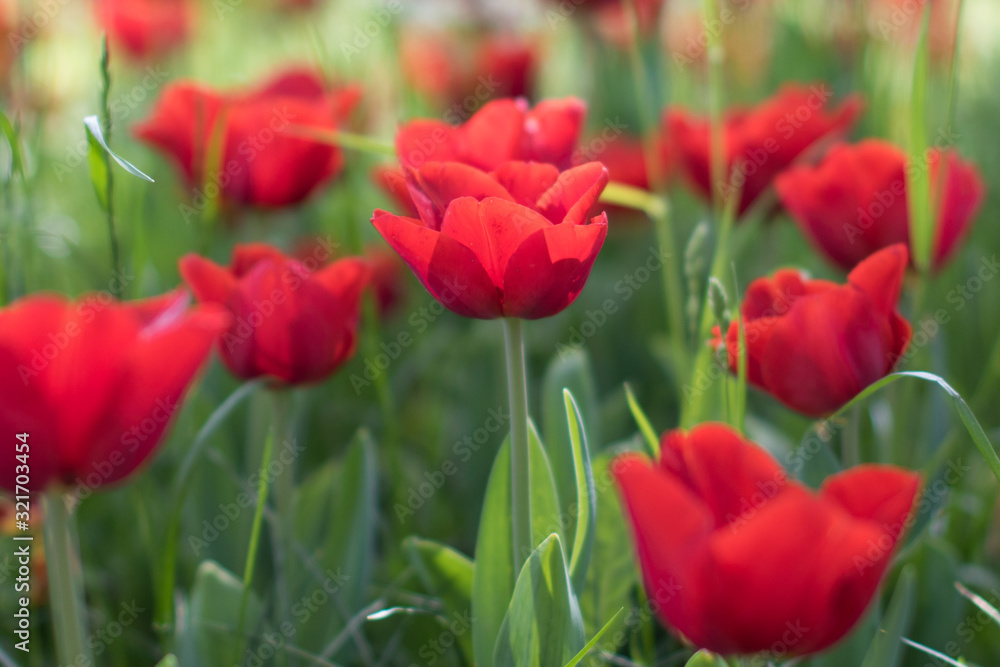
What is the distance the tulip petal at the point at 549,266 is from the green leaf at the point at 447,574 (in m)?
0.22

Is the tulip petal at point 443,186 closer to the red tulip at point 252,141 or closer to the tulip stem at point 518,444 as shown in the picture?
the tulip stem at point 518,444

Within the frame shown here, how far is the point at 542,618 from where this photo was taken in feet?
1.69

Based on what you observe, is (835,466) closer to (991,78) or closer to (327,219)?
(327,219)

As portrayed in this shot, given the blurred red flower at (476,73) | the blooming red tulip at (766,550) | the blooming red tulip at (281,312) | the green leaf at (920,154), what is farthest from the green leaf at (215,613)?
the blurred red flower at (476,73)

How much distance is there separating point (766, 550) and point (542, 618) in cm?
19

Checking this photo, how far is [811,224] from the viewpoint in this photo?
83cm

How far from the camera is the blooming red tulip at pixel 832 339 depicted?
1.80 ft

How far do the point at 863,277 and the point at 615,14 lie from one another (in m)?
1.41

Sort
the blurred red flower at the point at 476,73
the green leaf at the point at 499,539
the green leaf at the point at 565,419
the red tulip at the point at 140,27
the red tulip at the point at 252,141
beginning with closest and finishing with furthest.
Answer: the green leaf at the point at 499,539, the green leaf at the point at 565,419, the red tulip at the point at 252,141, the blurred red flower at the point at 476,73, the red tulip at the point at 140,27

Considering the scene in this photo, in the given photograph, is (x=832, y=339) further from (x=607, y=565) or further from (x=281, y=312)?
(x=281, y=312)

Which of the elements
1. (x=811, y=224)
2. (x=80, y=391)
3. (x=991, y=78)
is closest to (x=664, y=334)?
(x=811, y=224)

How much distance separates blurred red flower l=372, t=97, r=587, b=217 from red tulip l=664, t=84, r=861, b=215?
40cm

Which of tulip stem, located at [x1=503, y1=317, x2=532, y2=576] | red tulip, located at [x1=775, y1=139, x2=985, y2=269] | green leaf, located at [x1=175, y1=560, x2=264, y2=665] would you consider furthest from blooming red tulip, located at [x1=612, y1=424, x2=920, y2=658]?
red tulip, located at [x1=775, y1=139, x2=985, y2=269]

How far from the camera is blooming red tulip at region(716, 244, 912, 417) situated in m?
0.55
